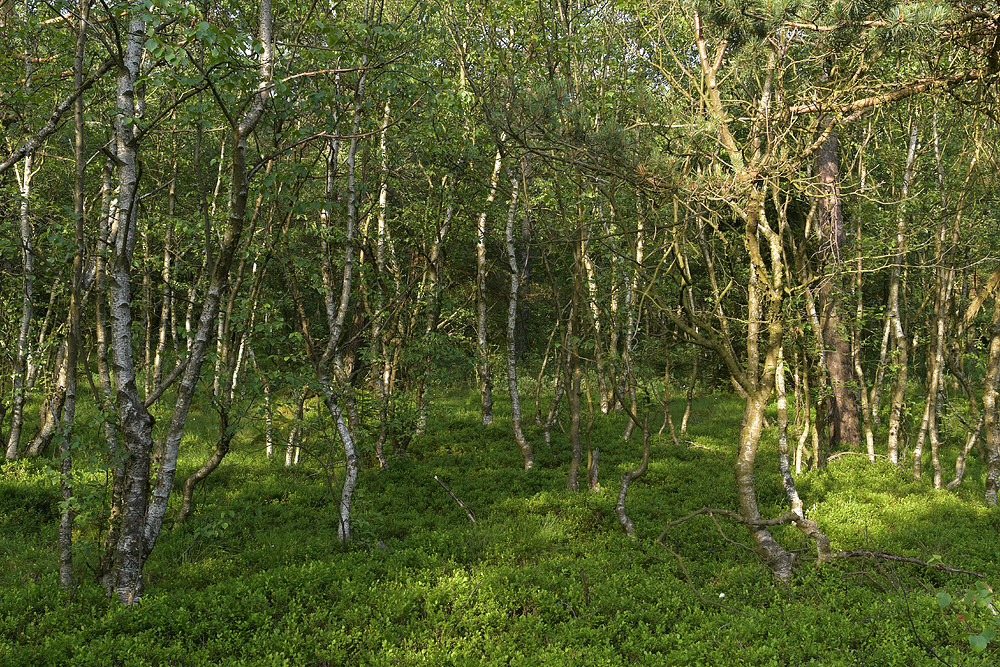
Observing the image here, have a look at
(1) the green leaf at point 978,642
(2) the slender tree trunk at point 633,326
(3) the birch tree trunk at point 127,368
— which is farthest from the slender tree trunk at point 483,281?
(1) the green leaf at point 978,642

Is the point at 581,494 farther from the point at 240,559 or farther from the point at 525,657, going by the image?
the point at 240,559

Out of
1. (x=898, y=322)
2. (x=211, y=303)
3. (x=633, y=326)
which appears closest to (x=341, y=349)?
(x=211, y=303)

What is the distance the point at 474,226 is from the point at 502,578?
34.8ft

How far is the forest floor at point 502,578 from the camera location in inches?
277

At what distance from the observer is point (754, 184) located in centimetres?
860

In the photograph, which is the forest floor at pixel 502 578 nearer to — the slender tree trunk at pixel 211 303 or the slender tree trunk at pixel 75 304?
the slender tree trunk at pixel 75 304

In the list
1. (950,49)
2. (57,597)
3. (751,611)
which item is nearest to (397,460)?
(57,597)

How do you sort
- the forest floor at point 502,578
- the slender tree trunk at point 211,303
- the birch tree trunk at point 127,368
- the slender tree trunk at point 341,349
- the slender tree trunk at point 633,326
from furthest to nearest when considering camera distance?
the slender tree trunk at point 633,326, the slender tree trunk at point 341,349, the slender tree trunk at point 211,303, the birch tree trunk at point 127,368, the forest floor at point 502,578

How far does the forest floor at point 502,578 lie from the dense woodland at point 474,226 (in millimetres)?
297

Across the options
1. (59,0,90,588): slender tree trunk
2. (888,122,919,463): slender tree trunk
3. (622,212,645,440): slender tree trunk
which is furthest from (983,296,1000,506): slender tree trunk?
(59,0,90,588): slender tree trunk

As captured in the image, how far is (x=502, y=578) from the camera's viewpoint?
8695 millimetres

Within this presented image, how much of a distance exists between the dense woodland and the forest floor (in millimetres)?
297

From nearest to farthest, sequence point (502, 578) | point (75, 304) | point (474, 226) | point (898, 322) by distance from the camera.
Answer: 1. point (75, 304)
2. point (502, 578)
3. point (898, 322)
4. point (474, 226)

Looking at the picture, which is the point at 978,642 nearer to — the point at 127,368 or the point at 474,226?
the point at 127,368
